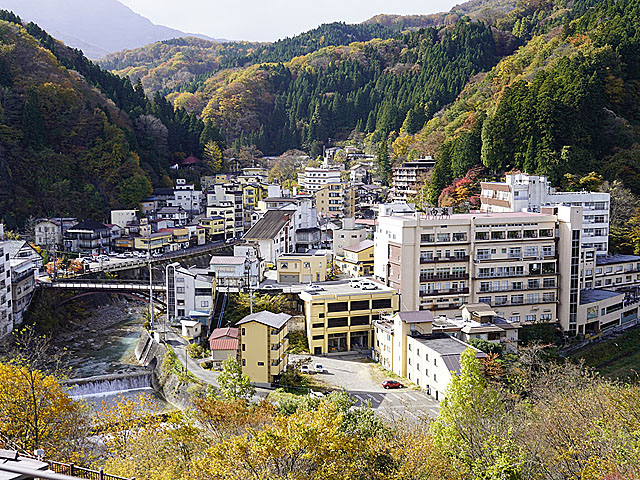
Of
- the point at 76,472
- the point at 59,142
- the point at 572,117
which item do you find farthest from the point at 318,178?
the point at 76,472

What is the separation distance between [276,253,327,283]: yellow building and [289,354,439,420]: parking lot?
444 cm

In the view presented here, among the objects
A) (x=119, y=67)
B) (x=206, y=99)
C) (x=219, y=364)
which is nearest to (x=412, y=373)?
(x=219, y=364)

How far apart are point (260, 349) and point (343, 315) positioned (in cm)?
440

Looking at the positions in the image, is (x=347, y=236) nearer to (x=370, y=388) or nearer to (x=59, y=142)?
(x=370, y=388)

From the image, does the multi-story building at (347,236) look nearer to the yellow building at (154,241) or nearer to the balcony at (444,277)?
the balcony at (444,277)

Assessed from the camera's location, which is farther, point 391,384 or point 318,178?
point 318,178

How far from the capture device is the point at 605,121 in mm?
32062

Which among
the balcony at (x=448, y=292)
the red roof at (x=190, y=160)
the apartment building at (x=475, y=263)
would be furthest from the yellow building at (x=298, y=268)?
the red roof at (x=190, y=160)

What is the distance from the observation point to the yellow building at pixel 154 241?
116ft

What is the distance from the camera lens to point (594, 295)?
2419cm

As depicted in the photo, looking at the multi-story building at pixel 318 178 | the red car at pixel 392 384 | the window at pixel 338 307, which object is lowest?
the red car at pixel 392 384

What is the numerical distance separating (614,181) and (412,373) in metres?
16.9

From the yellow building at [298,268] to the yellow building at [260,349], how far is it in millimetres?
6642

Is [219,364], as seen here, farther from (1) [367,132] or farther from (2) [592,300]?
(1) [367,132]
